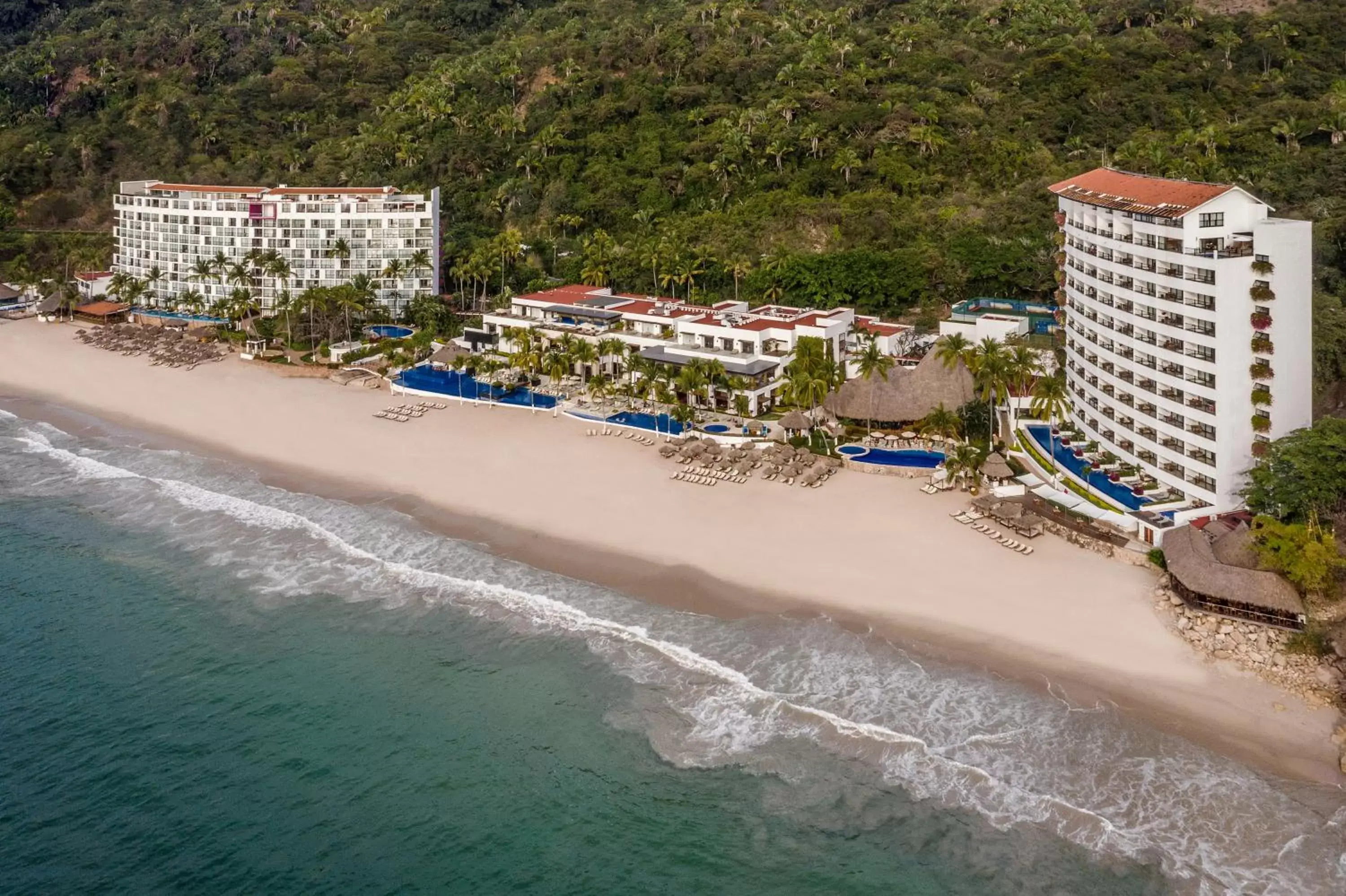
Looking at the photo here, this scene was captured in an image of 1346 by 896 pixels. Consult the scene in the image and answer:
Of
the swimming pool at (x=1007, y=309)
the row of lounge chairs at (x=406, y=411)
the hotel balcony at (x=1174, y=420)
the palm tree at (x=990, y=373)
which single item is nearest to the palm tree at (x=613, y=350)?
the row of lounge chairs at (x=406, y=411)

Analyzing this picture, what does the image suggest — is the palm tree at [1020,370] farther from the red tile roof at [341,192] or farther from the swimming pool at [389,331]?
the red tile roof at [341,192]

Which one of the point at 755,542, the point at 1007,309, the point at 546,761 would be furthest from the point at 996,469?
the point at 1007,309

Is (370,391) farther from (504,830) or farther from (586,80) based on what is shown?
(586,80)

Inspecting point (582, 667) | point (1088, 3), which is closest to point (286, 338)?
point (582, 667)

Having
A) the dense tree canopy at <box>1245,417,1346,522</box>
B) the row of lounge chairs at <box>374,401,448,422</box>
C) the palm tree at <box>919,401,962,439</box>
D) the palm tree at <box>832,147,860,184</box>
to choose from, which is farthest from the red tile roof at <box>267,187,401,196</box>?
the dense tree canopy at <box>1245,417,1346,522</box>

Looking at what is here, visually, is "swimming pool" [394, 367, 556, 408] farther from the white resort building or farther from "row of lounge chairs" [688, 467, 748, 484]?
"row of lounge chairs" [688, 467, 748, 484]

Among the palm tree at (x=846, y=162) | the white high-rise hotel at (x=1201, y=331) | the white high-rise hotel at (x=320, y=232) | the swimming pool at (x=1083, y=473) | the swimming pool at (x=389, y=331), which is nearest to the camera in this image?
Answer: the white high-rise hotel at (x=1201, y=331)
